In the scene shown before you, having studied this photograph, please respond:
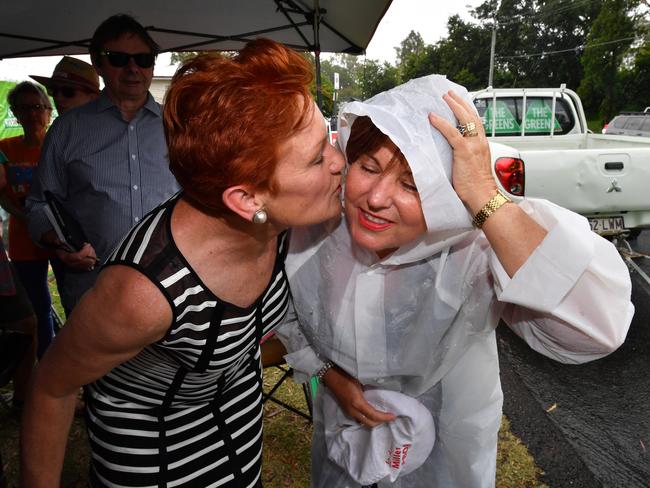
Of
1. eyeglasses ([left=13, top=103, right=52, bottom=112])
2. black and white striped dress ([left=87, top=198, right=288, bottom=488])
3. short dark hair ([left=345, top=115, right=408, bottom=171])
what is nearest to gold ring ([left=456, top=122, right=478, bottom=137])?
short dark hair ([left=345, top=115, right=408, bottom=171])

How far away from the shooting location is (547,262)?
3.54ft

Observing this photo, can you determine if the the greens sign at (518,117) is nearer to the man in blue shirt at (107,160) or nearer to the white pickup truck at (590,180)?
the white pickup truck at (590,180)

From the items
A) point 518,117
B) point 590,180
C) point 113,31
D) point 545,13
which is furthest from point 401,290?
point 545,13

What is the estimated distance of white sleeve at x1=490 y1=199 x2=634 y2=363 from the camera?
1.08 metres

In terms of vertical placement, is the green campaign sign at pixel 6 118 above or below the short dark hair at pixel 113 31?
below

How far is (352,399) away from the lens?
5.13 feet

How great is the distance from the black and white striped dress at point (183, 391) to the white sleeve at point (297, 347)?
10 cm

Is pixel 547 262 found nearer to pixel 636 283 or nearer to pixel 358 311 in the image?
pixel 358 311

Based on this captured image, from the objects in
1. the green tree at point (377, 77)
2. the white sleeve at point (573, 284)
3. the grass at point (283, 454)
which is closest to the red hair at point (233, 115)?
the white sleeve at point (573, 284)

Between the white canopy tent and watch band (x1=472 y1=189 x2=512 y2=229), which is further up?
the white canopy tent

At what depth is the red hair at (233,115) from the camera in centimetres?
109

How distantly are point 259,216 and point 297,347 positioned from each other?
0.63 meters

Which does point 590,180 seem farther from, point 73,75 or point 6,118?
point 6,118

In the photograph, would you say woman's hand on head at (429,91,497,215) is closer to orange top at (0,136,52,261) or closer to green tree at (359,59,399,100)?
orange top at (0,136,52,261)
